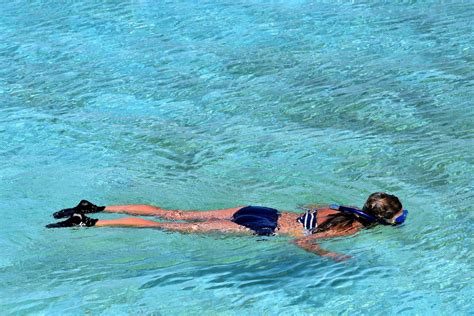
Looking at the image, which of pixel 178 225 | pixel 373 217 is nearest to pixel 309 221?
pixel 373 217

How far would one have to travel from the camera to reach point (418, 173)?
7.75 metres

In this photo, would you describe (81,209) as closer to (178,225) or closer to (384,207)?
(178,225)

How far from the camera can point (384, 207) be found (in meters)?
6.59

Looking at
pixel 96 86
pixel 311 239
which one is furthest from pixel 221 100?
pixel 311 239

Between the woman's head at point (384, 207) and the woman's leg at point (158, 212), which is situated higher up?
the woman's leg at point (158, 212)

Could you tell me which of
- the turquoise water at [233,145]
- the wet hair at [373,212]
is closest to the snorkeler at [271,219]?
the wet hair at [373,212]

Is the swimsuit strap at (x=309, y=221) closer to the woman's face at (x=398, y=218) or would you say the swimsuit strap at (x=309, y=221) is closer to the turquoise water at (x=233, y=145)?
the turquoise water at (x=233, y=145)

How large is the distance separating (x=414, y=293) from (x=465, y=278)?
41 centimetres

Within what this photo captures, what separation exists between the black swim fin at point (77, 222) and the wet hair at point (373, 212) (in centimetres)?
191

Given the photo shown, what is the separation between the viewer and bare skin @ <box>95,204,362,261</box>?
670 centimetres

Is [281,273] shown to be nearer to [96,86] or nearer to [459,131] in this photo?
[459,131]

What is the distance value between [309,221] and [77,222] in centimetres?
195

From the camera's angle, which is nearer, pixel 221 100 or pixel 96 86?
pixel 221 100

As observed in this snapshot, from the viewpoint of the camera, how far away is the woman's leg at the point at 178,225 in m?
6.92
